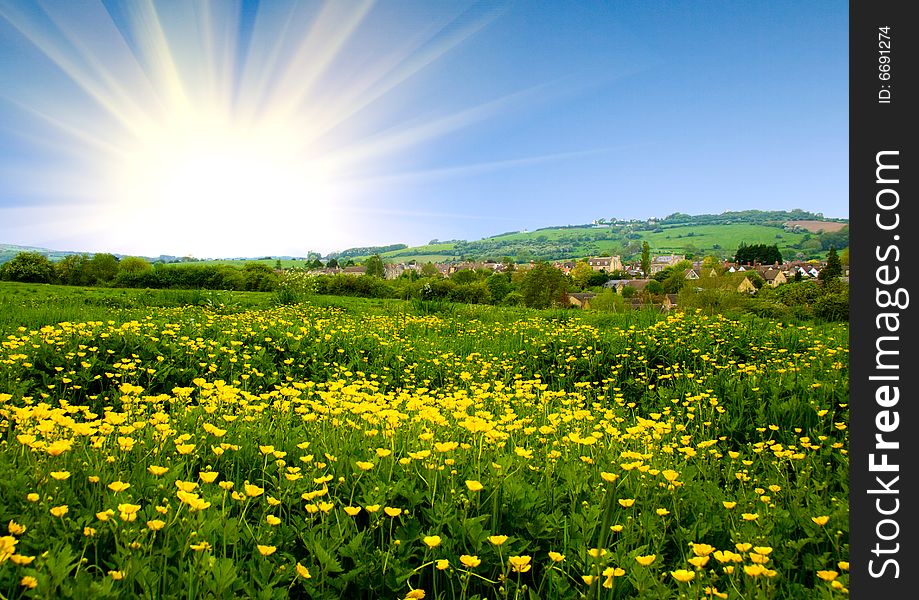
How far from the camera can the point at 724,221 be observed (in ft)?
595

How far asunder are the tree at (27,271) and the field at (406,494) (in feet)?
165

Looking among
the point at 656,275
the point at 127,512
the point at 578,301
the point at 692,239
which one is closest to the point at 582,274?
the point at 656,275

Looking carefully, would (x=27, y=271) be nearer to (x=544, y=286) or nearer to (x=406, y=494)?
(x=544, y=286)

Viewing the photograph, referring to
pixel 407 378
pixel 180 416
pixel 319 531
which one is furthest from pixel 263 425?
pixel 407 378

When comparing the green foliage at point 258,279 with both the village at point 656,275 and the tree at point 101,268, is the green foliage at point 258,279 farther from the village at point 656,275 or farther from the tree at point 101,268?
the tree at point 101,268

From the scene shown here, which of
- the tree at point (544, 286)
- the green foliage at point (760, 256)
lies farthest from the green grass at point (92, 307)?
the green foliage at point (760, 256)

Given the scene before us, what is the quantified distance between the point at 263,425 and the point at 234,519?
1749mm

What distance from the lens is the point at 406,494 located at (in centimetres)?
263

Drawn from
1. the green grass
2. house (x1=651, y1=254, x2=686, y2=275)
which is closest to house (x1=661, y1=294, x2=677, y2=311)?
the green grass

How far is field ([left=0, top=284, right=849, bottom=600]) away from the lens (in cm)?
203

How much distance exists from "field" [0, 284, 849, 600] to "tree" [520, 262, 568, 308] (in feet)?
124

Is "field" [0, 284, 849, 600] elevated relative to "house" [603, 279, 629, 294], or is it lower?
elevated

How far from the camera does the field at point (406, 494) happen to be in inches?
79.9

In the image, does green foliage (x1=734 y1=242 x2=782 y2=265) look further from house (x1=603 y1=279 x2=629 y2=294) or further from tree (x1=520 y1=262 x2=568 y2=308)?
tree (x1=520 y1=262 x2=568 y2=308)
